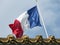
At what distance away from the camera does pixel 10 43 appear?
46562mm

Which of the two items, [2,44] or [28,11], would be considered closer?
[2,44]

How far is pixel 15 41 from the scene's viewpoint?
4681 centimetres

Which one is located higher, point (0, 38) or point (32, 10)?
point (32, 10)

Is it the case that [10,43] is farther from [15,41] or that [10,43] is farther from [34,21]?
[34,21]

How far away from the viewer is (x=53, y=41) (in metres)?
48.3

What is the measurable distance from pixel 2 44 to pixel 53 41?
558 centimetres

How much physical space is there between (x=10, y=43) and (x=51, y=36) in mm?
4530

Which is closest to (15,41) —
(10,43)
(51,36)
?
(10,43)

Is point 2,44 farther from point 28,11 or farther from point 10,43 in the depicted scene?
point 28,11

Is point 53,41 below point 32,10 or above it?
below

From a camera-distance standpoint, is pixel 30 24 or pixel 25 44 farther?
pixel 30 24

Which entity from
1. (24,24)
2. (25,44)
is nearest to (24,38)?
(25,44)

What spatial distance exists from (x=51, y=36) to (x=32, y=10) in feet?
17.8

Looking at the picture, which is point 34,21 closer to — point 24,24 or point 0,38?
point 24,24
